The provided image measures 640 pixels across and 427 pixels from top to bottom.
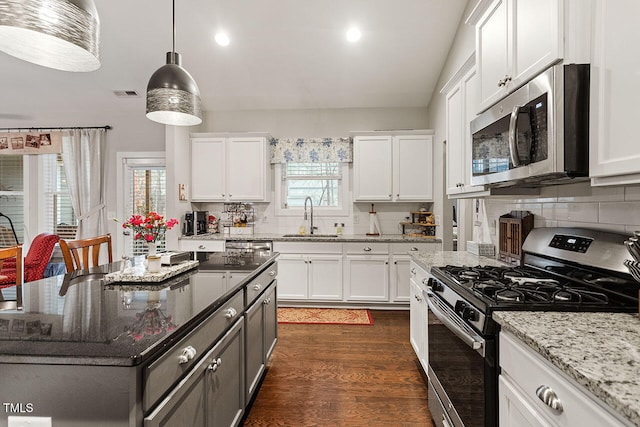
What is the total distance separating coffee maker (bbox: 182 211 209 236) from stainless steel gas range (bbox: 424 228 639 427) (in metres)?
3.58

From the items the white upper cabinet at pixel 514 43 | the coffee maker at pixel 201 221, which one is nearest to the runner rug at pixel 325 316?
the coffee maker at pixel 201 221

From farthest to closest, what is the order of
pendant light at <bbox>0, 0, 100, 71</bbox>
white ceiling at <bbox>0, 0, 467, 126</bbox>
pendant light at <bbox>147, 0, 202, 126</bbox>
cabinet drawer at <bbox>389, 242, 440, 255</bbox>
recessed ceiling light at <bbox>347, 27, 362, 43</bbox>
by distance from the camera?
1. cabinet drawer at <bbox>389, 242, 440, 255</bbox>
2. recessed ceiling light at <bbox>347, 27, 362, 43</bbox>
3. white ceiling at <bbox>0, 0, 467, 126</bbox>
4. pendant light at <bbox>147, 0, 202, 126</bbox>
5. pendant light at <bbox>0, 0, 100, 71</bbox>

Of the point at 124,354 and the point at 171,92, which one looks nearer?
the point at 124,354

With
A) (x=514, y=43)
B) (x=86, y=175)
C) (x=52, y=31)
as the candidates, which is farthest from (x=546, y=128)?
(x=86, y=175)

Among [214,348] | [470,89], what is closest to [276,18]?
[470,89]

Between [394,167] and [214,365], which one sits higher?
[394,167]

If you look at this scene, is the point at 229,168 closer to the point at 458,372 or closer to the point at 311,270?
the point at 311,270

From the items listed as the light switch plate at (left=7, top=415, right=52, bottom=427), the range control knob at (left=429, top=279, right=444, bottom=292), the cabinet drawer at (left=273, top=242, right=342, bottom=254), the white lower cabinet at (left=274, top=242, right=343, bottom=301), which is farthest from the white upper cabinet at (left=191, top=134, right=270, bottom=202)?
the light switch plate at (left=7, top=415, right=52, bottom=427)

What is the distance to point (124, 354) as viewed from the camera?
899 millimetres

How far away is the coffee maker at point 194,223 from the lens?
4.57 metres

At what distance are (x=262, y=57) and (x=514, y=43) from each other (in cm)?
309

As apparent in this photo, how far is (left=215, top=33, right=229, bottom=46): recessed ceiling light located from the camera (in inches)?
146

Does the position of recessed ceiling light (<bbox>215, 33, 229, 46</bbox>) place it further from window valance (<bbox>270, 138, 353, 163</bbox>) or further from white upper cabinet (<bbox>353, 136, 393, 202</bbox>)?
white upper cabinet (<bbox>353, 136, 393, 202</bbox>)

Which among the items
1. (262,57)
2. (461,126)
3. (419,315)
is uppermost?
(262,57)
